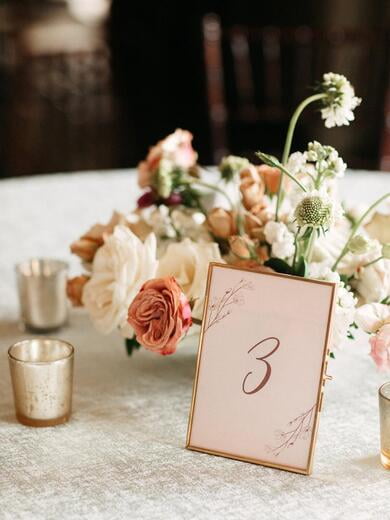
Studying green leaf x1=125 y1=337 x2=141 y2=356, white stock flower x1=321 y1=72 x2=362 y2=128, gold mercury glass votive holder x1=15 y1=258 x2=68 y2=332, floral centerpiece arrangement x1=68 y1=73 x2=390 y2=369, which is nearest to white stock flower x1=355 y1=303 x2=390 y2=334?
floral centerpiece arrangement x1=68 y1=73 x2=390 y2=369

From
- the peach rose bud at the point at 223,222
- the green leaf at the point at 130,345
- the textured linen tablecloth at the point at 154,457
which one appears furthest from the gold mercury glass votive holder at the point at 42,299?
the peach rose bud at the point at 223,222

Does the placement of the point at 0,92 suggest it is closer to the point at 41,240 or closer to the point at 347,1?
the point at 347,1

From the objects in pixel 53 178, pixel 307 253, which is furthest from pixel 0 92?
pixel 307 253

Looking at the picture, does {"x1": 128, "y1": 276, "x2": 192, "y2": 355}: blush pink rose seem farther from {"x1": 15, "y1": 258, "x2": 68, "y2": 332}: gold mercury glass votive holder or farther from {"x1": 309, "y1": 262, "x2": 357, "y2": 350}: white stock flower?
{"x1": 15, "y1": 258, "x2": 68, "y2": 332}: gold mercury glass votive holder

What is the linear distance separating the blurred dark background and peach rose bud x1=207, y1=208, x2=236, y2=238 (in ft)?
8.94

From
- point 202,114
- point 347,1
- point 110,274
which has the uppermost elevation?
point 347,1

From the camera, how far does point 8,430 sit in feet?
3.05

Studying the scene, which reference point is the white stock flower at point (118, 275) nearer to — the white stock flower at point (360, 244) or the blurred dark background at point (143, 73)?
the white stock flower at point (360, 244)

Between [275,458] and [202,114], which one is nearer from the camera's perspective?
[275,458]

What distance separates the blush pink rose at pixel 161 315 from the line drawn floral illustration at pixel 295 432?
14 cm

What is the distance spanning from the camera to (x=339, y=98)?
0.91 metres

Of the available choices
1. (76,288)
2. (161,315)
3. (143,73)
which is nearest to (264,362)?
(161,315)

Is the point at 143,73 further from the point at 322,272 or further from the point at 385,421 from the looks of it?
the point at 385,421

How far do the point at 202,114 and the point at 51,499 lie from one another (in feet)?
12.9
